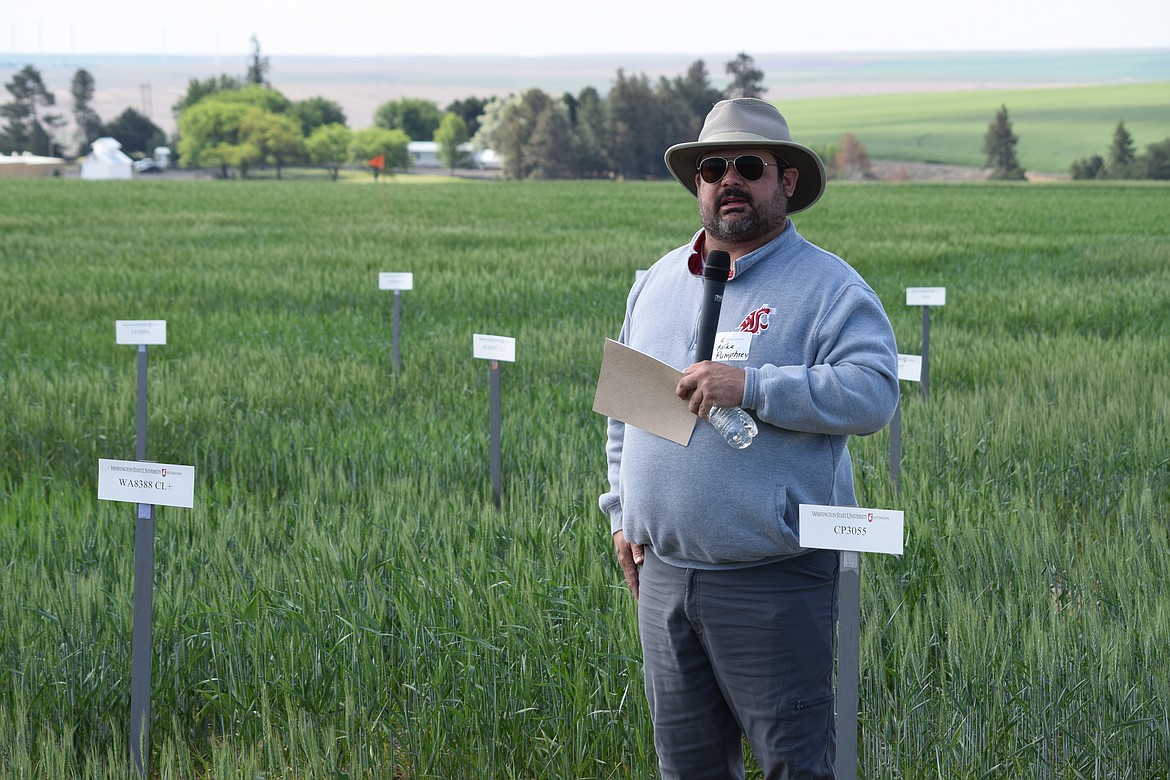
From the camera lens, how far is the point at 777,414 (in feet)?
7.09

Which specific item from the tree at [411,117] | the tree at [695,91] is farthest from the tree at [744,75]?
the tree at [411,117]

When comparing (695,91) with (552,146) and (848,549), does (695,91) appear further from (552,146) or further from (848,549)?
(848,549)

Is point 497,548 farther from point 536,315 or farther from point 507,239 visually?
point 507,239

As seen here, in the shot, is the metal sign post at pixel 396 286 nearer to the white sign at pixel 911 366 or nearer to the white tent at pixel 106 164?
the white sign at pixel 911 366

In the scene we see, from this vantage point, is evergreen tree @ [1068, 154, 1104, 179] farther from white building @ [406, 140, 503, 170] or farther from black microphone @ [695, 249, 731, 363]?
black microphone @ [695, 249, 731, 363]

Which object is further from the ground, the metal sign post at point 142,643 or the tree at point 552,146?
the tree at point 552,146

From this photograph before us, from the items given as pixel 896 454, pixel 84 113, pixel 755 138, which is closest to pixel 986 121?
pixel 84 113

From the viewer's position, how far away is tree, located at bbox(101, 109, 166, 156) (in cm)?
12500

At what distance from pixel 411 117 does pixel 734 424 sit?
15684 centimetres

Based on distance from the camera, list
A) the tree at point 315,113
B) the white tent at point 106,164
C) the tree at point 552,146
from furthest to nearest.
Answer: the tree at point 315,113 → the white tent at point 106,164 → the tree at point 552,146

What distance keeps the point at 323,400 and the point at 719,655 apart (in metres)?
5.23

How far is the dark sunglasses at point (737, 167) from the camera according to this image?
7.68 feet

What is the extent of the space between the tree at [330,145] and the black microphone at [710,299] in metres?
113

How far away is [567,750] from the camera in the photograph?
2869 mm
